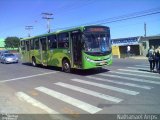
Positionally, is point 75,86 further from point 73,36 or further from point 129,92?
point 73,36

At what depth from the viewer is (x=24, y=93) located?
38.5ft

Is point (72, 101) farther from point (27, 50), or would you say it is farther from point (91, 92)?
point (27, 50)

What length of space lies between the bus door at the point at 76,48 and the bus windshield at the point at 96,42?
544 millimetres

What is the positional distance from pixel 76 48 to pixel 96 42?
1420 millimetres

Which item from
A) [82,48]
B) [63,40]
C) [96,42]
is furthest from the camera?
[63,40]

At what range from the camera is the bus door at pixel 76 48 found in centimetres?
1609

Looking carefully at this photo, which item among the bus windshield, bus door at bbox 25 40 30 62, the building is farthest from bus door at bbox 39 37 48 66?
the building

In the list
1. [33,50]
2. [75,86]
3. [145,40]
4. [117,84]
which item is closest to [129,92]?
[117,84]

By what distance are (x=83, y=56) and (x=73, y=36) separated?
1.83 metres

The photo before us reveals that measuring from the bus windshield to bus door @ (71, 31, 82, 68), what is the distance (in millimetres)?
544

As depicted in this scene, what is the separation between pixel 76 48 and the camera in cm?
1650

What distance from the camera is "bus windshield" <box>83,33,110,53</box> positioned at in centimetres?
1573

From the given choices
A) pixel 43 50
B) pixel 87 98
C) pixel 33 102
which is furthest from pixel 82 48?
pixel 43 50

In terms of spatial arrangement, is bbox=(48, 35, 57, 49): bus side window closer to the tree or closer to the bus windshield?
the bus windshield
